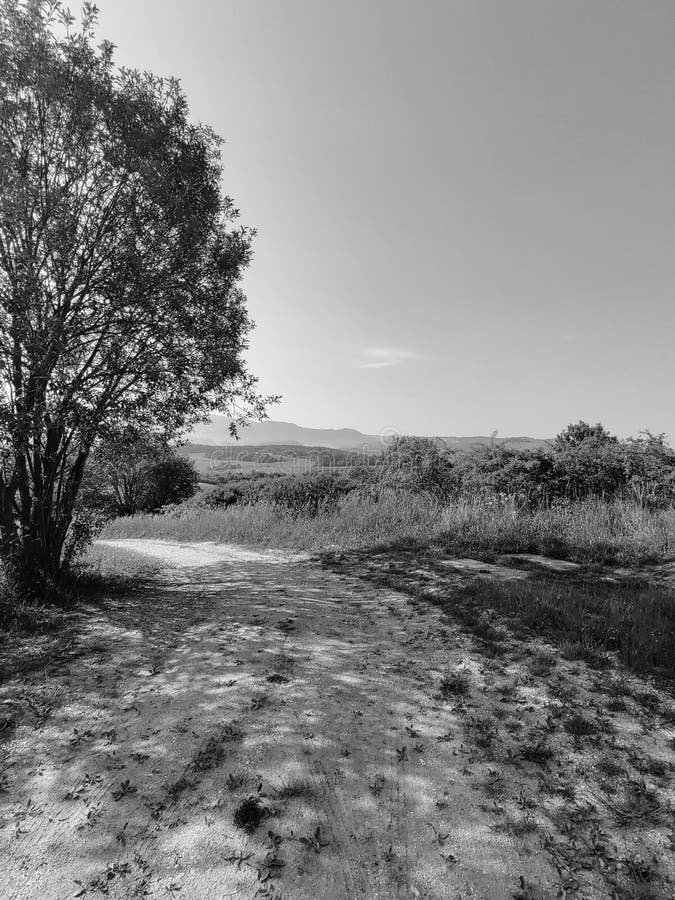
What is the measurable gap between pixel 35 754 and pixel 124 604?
365 cm

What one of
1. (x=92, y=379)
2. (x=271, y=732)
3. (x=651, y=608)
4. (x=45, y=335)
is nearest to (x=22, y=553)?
(x=92, y=379)

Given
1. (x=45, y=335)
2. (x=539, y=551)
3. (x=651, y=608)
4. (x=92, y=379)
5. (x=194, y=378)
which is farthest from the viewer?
(x=539, y=551)

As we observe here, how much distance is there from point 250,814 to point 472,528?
8755 mm

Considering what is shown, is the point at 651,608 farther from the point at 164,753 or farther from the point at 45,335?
the point at 45,335

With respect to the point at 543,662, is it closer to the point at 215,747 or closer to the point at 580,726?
the point at 580,726

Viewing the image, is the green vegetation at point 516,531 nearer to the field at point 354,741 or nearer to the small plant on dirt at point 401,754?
the field at point 354,741

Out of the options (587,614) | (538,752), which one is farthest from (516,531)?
(538,752)

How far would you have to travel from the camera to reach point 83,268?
5.97m

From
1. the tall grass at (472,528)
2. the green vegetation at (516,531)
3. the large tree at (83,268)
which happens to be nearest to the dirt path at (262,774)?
the green vegetation at (516,531)

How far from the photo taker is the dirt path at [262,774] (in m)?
2.08

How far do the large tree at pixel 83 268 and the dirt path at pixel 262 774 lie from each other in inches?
109

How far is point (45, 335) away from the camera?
5406 millimetres

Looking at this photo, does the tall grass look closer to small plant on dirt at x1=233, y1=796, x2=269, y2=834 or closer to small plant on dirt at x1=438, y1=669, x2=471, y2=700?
small plant on dirt at x1=438, y1=669, x2=471, y2=700

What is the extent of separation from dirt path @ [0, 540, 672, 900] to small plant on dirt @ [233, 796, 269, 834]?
13mm
